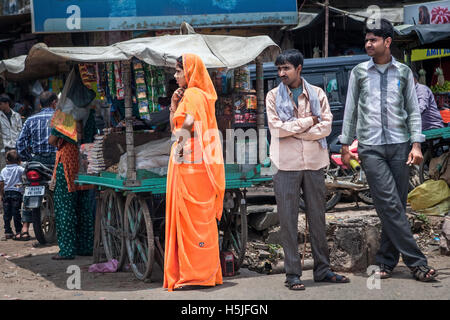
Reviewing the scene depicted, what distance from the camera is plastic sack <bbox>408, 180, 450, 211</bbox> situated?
28.9 ft

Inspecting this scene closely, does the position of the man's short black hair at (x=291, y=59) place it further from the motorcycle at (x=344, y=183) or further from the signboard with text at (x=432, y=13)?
the signboard with text at (x=432, y=13)

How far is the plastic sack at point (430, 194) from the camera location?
28.9 ft

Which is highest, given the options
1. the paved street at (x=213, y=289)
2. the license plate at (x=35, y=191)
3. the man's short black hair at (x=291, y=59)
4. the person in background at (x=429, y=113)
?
the man's short black hair at (x=291, y=59)

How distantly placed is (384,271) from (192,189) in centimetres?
176

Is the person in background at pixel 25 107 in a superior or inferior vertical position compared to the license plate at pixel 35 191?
superior

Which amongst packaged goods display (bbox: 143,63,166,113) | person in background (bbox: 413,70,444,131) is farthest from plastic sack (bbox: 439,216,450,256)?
packaged goods display (bbox: 143,63,166,113)

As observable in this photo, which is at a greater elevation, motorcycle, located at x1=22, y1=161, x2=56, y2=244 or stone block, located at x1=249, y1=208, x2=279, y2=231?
motorcycle, located at x1=22, y1=161, x2=56, y2=244

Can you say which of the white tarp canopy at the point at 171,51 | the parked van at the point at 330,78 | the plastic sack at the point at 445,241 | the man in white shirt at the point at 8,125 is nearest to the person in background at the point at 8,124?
the man in white shirt at the point at 8,125

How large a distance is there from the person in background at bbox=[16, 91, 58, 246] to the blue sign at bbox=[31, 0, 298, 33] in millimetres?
5042

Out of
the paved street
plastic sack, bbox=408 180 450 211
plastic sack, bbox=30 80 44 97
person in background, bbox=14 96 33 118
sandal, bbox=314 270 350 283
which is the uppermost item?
plastic sack, bbox=30 80 44 97

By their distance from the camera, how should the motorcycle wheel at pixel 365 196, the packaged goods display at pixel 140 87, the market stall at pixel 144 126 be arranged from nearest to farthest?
the market stall at pixel 144 126
the packaged goods display at pixel 140 87
the motorcycle wheel at pixel 365 196

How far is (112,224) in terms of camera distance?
7.26 metres

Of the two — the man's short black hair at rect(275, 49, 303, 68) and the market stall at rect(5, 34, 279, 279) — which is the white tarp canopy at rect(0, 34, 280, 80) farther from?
the man's short black hair at rect(275, 49, 303, 68)

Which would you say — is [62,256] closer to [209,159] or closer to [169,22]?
[209,159]
